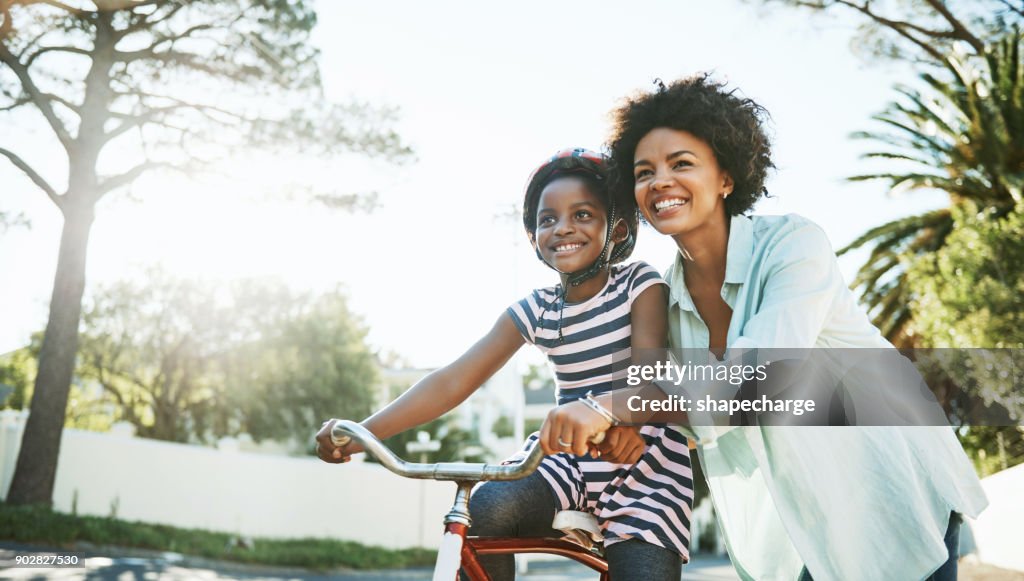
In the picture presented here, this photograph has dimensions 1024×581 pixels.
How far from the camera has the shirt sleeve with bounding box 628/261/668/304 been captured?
2.23 m

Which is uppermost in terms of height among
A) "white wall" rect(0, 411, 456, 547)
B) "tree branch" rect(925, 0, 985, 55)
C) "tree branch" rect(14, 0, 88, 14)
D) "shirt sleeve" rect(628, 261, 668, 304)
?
"tree branch" rect(925, 0, 985, 55)

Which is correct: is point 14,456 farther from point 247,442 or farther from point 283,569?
point 247,442

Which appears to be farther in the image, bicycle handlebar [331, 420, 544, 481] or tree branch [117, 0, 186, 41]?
tree branch [117, 0, 186, 41]

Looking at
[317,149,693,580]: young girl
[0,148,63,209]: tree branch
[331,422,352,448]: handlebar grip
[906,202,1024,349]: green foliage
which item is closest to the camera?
[331,422,352,448]: handlebar grip

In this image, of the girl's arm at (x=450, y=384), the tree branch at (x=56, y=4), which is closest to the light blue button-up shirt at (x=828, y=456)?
the girl's arm at (x=450, y=384)

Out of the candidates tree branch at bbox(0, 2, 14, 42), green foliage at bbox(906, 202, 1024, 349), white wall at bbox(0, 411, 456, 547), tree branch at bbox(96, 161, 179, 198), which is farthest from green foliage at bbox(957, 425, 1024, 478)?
white wall at bbox(0, 411, 456, 547)

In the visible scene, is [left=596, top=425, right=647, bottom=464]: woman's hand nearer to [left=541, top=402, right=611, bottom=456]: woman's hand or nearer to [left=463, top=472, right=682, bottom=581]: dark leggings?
[left=541, top=402, right=611, bottom=456]: woman's hand

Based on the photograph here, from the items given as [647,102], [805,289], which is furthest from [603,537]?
[647,102]

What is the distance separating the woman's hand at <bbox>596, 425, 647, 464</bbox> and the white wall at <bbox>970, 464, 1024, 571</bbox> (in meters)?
4.89

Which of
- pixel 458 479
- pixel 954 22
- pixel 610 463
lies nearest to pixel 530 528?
pixel 610 463

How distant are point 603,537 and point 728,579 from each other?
1543cm

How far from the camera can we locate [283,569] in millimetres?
16078

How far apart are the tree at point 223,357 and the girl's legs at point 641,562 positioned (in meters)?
27.4

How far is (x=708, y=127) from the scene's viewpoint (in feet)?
7.28
